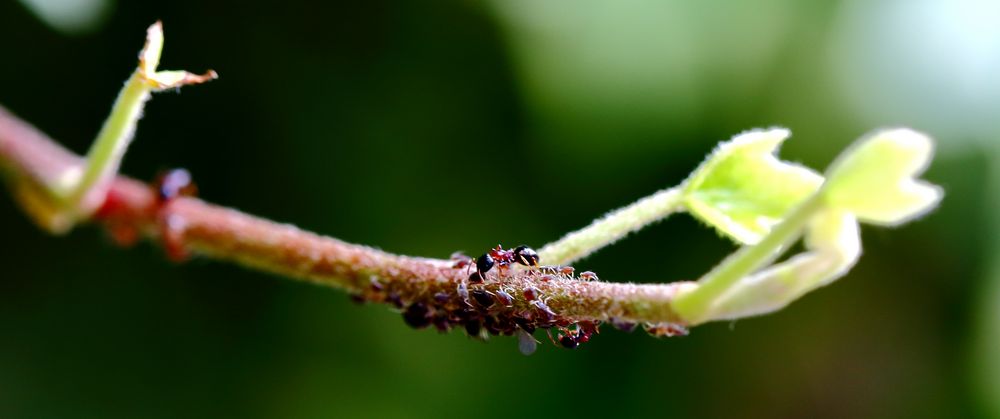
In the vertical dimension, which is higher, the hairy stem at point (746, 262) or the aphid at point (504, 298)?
the aphid at point (504, 298)

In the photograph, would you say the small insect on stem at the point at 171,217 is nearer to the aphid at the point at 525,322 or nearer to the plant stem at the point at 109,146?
the plant stem at the point at 109,146

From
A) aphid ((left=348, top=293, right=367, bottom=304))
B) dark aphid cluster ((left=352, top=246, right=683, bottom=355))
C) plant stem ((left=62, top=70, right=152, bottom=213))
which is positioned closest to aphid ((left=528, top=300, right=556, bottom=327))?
dark aphid cluster ((left=352, top=246, right=683, bottom=355))

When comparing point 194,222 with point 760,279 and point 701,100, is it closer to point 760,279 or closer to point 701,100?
point 760,279

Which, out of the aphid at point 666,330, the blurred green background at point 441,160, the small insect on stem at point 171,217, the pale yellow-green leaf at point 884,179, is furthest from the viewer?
the blurred green background at point 441,160

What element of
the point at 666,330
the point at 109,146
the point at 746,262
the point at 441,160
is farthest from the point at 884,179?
the point at 441,160

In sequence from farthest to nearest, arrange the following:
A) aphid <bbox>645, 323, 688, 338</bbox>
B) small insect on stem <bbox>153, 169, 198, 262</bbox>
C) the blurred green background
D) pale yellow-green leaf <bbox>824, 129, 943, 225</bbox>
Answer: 1. the blurred green background
2. small insect on stem <bbox>153, 169, 198, 262</bbox>
3. aphid <bbox>645, 323, 688, 338</bbox>
4. pale yellow-green leaf <bbox>824, 129, 943, 225</bbox>

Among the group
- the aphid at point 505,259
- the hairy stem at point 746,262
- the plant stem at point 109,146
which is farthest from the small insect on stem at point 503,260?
the plant stem at point 109,146

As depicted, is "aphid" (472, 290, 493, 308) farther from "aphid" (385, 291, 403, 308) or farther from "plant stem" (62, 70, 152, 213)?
"plant stem" (62, 70, 152, 213)
